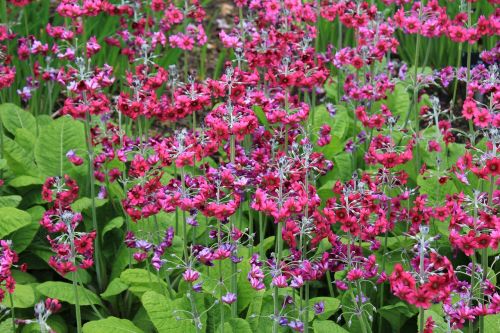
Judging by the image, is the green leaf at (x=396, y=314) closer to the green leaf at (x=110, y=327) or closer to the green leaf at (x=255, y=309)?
the green leaf at (x=255, y=309)

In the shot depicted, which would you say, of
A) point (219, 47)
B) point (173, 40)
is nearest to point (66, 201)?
point (173, 40)

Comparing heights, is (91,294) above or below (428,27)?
below

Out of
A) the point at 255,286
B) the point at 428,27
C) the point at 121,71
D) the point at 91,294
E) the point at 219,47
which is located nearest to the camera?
the point at 255,286

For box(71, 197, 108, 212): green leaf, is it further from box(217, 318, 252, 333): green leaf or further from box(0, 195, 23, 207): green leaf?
box(217, 318, 252, 333): green leaf

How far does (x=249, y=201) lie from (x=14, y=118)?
2.00 m

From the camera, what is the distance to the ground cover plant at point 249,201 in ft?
10.4

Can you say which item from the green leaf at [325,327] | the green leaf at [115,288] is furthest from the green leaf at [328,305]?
the green leaf at [115,288]

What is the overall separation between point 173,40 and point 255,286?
2.39 m

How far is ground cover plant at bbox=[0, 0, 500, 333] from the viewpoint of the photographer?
10.4 ft

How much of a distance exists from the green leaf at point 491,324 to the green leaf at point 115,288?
5.80 feet

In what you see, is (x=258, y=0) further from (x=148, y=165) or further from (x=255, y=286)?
(x=255, y=286)

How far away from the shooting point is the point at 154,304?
146 inches

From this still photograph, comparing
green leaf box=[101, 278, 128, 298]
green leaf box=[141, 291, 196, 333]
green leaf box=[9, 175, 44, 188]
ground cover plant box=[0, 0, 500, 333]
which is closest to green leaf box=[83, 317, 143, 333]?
ground cover plant box=[0, 0, 500, 333]

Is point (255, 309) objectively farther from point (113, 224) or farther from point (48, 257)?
point (48, 257)
